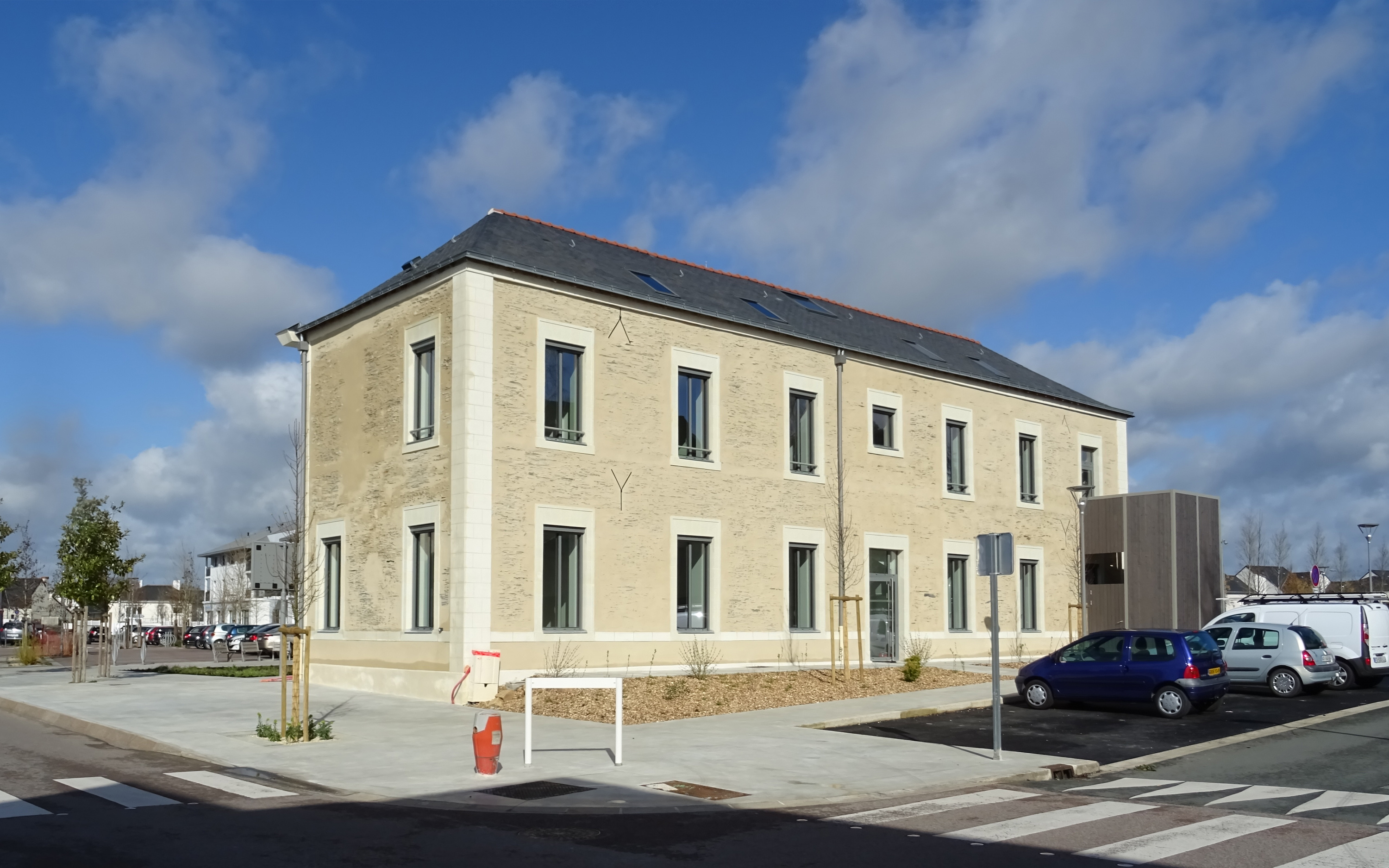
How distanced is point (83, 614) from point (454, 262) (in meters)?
13.7

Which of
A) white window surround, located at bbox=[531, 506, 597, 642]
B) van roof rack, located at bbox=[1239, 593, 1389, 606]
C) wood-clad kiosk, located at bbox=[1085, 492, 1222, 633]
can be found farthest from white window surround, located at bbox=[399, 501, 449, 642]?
wood-clad kiosk, located at bbox=[1085, 492, 1222, 633]

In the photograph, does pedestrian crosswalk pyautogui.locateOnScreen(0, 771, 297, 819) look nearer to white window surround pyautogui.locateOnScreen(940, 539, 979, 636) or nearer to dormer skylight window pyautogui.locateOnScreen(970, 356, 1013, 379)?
white window surround pyautogui.locateOnScreen(940, 539, 979, 636)

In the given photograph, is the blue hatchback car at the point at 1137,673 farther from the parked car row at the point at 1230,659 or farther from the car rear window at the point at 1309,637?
the car rear window at the point at 1309,637

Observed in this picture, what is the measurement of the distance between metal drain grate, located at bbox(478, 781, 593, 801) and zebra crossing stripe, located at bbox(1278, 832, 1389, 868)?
20.9 ft

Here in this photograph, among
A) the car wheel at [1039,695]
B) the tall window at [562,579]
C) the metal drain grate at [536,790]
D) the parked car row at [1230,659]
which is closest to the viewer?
the metal drain grate at [536,790]

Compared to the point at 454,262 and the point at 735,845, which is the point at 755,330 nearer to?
the point at 454,262

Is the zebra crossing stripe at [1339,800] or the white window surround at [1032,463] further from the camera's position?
the white window surround at [1032,463]

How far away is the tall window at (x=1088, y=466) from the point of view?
121 feet

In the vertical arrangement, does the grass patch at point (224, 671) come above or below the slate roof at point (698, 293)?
below

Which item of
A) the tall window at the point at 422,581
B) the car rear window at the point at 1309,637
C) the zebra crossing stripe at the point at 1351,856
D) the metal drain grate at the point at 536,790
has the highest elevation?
the tall window at the point at 422,581

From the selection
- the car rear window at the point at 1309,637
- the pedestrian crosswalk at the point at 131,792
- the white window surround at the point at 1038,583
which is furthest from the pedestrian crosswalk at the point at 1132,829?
the white window surround at the point at 1038,583

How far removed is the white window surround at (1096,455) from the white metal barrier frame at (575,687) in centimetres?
2638

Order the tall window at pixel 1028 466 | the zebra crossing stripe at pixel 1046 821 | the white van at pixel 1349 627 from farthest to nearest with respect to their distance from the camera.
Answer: the tall window at pixel 1028 466, the white van at pixel 1349 627, the zebra crossing stripe at pixel 1046 821

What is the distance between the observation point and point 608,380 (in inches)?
949
